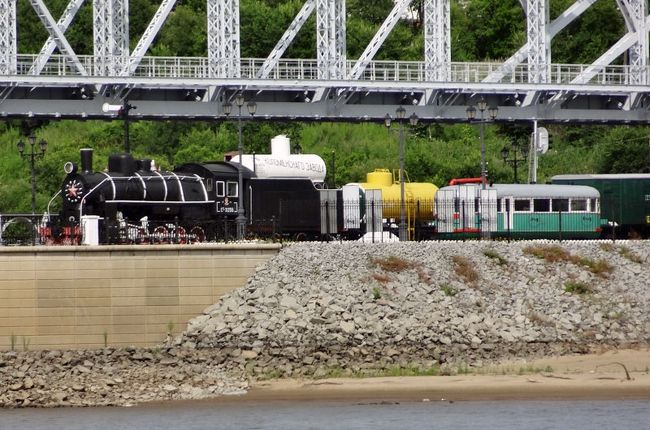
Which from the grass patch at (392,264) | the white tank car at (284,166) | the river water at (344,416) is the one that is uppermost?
the white tank car at (284,166)

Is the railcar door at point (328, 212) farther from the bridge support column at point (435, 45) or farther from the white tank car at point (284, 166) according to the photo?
the bridge support column at point (435, 45)

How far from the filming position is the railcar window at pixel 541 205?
2625 inches

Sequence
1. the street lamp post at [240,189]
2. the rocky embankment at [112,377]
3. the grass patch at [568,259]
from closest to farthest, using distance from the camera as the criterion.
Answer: the rocky embankment at [112,377]
the grass patch at [568,259]
the street lamp post at [240,189]

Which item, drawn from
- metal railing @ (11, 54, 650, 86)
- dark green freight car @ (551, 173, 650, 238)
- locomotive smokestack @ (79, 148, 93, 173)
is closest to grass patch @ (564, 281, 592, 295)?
dark green freight car @ (551, 173, 650, 238)

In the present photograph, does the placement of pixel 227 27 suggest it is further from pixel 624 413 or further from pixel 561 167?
pixel 624 413

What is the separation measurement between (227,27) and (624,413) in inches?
1780

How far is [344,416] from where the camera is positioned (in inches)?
1801

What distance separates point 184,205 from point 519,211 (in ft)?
44.8

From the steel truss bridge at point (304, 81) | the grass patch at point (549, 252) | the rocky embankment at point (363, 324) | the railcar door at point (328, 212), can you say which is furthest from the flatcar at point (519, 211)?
the steel truss bridge at point (304, 81)

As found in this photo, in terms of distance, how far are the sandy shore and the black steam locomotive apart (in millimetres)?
8287

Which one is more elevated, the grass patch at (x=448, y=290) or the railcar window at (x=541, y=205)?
the railcar window at (x=541, y=205)

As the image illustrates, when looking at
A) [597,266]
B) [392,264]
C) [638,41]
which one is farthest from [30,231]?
[638,41]

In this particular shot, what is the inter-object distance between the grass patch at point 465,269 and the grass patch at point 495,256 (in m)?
0.99

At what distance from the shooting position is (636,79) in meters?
92.9
